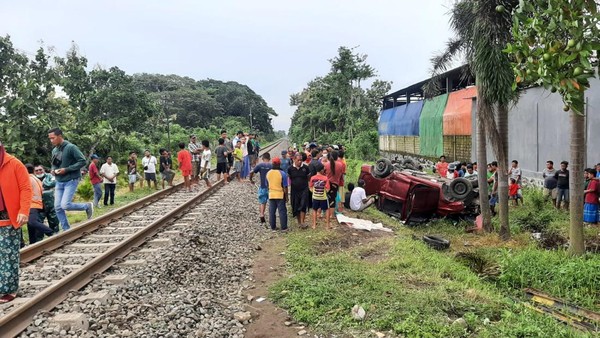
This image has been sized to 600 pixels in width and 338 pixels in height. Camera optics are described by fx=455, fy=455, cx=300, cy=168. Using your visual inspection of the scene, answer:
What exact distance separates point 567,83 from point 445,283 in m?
3.30

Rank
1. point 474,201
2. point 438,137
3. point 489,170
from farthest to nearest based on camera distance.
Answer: point 438,137 → point 489,170 → point 474,201

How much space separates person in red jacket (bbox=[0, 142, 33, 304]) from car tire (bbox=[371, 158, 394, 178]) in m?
9.40

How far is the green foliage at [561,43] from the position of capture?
345cm

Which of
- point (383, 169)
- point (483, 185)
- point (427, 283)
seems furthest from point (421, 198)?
point (427, 283)

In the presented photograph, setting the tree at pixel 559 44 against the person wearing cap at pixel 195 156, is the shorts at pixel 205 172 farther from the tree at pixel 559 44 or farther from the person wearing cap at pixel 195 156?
the tree at pixel 559 44

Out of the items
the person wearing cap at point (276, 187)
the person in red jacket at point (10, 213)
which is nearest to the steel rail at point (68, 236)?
the person in red jacket at point (10, 213)

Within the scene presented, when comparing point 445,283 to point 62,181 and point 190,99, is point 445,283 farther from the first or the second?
point 190,99

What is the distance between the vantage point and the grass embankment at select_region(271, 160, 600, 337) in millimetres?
4719

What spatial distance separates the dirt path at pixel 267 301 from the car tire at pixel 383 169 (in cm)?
509

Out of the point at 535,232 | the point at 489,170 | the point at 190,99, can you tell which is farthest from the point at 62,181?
the point at 190,99

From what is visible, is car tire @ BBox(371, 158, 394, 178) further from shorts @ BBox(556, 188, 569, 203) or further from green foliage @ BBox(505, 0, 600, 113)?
green foliage @ BBox(505, 0, 600, 113)

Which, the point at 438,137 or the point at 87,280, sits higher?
the point at 438,137

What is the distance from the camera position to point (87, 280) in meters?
5.89

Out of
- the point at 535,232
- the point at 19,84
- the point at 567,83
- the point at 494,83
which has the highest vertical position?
the point at 19,84
